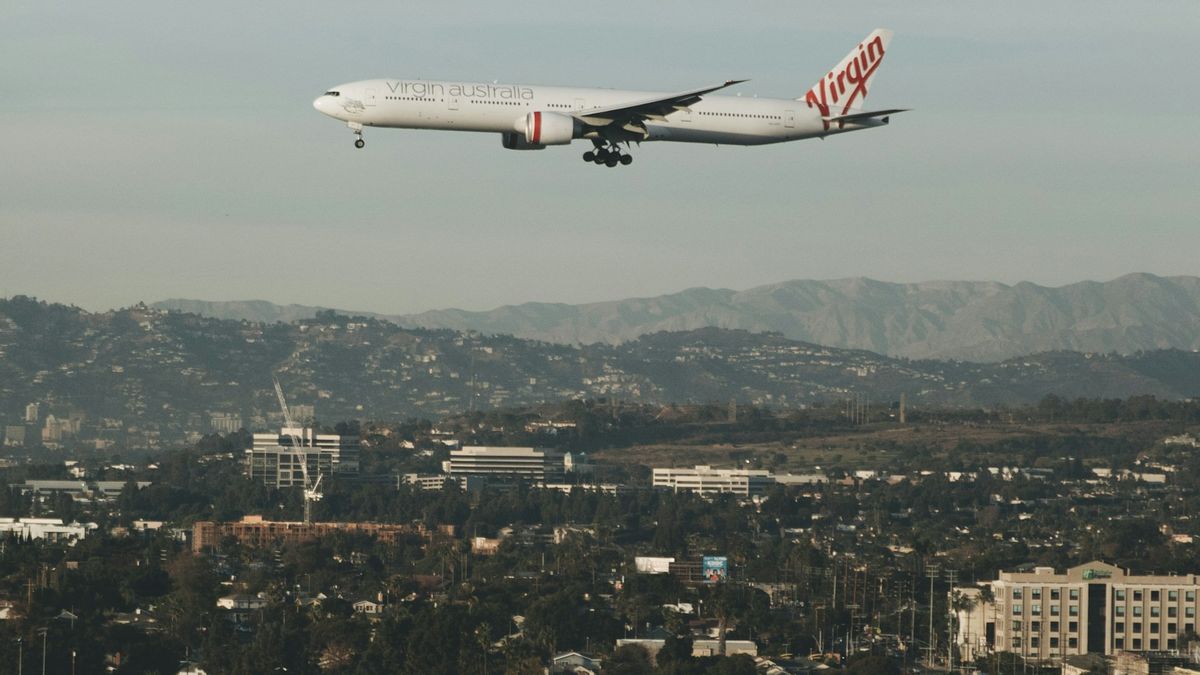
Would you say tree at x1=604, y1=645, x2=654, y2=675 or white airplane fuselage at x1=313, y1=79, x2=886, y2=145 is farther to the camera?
tree at x1=604, y1=645, x2=654, y2=675

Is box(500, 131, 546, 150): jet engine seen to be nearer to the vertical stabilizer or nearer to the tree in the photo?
the vertical stabilizer

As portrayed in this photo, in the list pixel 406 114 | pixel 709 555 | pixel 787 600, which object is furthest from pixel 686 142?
pixel 709 555

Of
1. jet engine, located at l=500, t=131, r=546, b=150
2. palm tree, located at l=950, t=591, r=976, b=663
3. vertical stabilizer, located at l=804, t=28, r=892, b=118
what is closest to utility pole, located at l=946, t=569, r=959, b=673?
palm tree, located at l=950, t=591, r=976, b=663

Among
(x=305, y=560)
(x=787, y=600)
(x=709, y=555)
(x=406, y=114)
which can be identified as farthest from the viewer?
(x=709, y=555)

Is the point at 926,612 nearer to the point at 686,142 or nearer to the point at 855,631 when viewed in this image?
the point at 855,631

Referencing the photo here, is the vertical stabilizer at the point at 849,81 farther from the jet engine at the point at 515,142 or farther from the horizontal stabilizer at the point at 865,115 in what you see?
the jet engine at the point at 515,142

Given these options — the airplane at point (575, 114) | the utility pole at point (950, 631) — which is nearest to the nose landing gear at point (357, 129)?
the airplane at point (575, 114)
